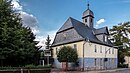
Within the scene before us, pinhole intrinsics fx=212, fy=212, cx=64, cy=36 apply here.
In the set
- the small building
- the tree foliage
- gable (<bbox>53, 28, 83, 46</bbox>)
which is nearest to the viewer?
the tree foliage

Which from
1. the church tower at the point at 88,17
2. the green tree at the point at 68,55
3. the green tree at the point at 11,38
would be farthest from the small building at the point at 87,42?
the green tree at the point at 11,38

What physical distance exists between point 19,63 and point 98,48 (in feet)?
64.6

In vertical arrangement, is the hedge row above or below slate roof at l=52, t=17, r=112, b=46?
below

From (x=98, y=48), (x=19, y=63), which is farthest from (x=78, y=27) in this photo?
(x=19, y=63)

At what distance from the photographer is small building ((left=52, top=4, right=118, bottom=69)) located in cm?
4191

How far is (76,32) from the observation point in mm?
43250

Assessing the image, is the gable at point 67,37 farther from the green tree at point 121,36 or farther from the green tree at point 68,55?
the green tree at point 121,36

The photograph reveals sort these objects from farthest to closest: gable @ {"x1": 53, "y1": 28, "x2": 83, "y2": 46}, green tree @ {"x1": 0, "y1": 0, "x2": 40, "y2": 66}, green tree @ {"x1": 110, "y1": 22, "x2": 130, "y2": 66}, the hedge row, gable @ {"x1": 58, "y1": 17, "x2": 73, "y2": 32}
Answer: green tree @ {"x1": 110, "y1": 22, "x2": 130, "y2": 66} → gable @ {"x1": 58, "y1": 17, "x2": 73, "y2": 32} → gable @ {"x1": 53, "y1": 28, "x2": 83, "y2": 46} → green tree @ {"x1": 0, "y1": 0, "x2": 40, "y2": 66} → the hedge row

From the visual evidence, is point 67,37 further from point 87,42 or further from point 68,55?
point 68,55

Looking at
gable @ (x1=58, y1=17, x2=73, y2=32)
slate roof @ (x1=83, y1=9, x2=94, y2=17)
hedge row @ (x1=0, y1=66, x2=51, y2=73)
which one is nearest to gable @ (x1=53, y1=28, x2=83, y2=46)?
gable @ (x1=58, y1=17, x2=73, y2=32)

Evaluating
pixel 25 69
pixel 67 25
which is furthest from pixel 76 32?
pixel 25 69

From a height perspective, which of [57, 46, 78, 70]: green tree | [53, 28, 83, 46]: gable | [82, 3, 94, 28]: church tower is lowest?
[57, 46, 78, 70]: green tree

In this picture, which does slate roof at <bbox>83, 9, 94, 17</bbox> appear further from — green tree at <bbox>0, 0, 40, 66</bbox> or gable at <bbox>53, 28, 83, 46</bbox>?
green tree at <bbox>0, 0, 40, 66</bbox>

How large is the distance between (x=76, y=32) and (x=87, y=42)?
10.2 feet
